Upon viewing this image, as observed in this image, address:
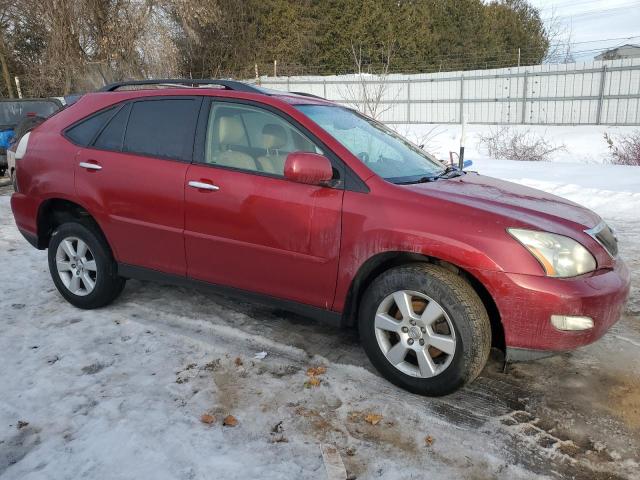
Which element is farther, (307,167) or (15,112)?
(15,112)

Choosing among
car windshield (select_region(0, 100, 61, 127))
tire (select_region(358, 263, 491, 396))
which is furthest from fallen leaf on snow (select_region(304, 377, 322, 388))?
car windshield (select_region(0, 100, 61, 127))

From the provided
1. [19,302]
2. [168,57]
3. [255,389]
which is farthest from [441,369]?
[168,57]

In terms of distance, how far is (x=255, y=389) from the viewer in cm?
301

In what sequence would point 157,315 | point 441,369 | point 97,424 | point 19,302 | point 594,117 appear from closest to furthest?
point 97,424 → point 441,369 → point 157,315 → point 19,302 → point 594,117

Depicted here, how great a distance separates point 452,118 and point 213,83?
65.3ft

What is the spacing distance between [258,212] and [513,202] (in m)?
1.52

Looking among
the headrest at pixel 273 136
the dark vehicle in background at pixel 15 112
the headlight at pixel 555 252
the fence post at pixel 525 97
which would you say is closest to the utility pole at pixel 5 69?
the dark vehicle in background at pixel 15 112

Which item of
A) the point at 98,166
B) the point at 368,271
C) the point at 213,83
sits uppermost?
the point at 213,83

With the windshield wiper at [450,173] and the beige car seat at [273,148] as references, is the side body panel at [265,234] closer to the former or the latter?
the beige car seat at [273,148]

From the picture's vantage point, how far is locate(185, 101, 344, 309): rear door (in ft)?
10.2

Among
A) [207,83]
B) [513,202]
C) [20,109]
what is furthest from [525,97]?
[513,202]

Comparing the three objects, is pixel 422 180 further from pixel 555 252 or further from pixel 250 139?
pixel 250 139

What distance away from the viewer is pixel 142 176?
3664 mm

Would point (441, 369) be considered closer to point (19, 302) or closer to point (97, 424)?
point (97, 424)
